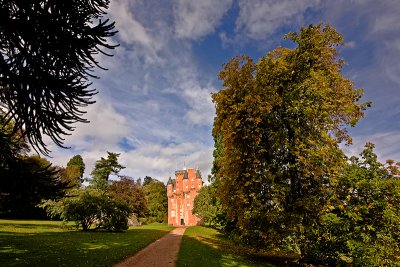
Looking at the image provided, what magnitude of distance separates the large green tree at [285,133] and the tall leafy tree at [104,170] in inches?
1622

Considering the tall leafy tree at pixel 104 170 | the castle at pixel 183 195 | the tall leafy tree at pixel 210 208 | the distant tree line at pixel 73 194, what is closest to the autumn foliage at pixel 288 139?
the distant tree line at pixel 73 194

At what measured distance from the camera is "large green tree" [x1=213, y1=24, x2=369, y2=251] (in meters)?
11.5

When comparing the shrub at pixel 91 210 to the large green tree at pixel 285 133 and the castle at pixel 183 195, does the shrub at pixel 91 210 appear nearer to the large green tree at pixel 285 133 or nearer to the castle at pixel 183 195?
the large green tree at pixel 285 133

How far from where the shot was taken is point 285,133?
12.4m

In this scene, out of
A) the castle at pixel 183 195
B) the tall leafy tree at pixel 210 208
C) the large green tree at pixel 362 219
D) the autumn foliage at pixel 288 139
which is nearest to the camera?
the large green tree at pixel 362 219

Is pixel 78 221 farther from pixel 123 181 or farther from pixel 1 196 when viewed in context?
pixel 1 196

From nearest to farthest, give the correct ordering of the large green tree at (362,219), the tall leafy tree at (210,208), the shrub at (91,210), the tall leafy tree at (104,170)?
the large green tree at (362,219), the shrub at (91,210), the tall leafy tree at (210,208), the tall leafy tree at (104,170)

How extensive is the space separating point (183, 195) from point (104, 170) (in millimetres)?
28356

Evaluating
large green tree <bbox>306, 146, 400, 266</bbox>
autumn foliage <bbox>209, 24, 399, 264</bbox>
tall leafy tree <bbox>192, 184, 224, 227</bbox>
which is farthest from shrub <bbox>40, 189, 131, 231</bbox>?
large green tree <bbox>306, 146, 400, 266</bbox>

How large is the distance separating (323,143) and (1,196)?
11350 mm

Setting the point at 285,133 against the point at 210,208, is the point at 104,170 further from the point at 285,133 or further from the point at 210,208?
the point at 285,133

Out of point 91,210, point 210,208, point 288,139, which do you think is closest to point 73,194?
point 91,210

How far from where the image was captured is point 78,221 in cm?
2798

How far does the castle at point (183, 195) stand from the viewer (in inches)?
2795
